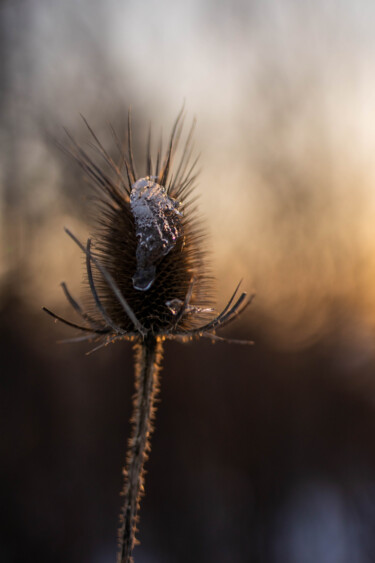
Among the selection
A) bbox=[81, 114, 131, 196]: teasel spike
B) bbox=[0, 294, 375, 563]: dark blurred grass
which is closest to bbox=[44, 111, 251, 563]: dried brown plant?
bbox=[81, 114, 131, 196]: teasel spike

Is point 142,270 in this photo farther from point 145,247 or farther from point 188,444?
point 188,444

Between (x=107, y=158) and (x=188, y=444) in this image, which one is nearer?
(x=107, y=158)

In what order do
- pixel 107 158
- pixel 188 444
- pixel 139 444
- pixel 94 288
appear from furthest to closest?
pixel 188 444
pixel 107 158
pixel 139 444
pixel 94 288

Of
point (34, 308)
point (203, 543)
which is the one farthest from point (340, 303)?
point (34, 308)

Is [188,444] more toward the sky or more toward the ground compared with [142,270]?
more toward the ground

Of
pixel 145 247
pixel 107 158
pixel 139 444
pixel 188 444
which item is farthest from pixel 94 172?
pixel 188 444

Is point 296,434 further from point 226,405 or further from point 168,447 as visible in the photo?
point 168,447

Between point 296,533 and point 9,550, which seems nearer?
point 9,550
